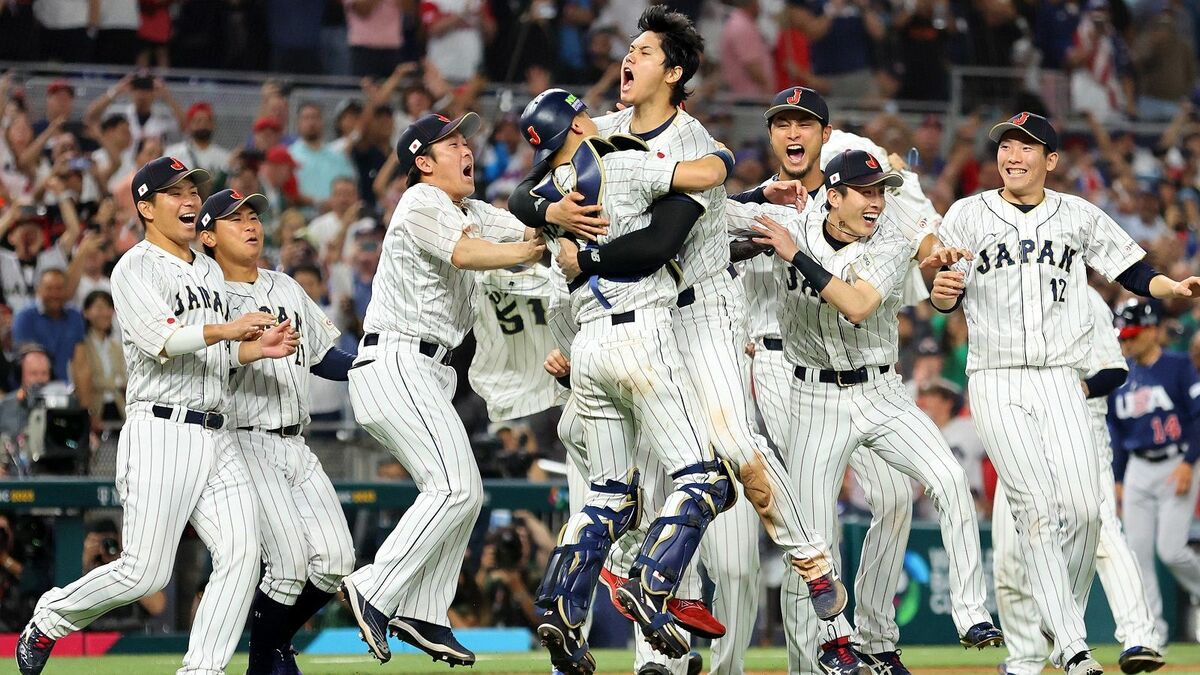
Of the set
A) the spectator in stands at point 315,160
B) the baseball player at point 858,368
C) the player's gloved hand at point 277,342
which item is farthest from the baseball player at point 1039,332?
the spectator in stands at point 315,160

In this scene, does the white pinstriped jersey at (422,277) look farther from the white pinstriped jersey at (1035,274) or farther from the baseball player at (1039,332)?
the white pinstriped jersey at (1035,274)

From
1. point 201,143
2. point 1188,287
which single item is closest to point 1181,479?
point 1188,287

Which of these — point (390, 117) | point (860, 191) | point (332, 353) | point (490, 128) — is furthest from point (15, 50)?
point (860, 191)

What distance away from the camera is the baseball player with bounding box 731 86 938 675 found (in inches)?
269

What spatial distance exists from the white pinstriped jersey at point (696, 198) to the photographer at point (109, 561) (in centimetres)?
451

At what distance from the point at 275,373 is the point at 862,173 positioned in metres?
2.63

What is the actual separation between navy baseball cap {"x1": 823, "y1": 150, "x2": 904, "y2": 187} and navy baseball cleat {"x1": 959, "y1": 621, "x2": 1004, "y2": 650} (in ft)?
5.95

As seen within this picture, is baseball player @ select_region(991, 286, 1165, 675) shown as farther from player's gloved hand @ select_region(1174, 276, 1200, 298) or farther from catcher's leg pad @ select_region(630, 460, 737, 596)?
catcher's leg pad @ select_region(630, 460, 737, 596)

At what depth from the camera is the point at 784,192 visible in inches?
272

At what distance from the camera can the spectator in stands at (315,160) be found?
42.9 ft

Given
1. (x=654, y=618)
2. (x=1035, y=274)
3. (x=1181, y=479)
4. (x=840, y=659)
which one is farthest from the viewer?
(x=1181, y=479)

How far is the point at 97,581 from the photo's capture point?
6.41 m

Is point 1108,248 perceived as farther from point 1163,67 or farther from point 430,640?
point 1163,67

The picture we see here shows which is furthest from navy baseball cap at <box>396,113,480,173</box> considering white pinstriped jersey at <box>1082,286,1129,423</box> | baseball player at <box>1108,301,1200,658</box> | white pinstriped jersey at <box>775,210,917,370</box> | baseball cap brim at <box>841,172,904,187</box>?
baseball player at <box>1108,301,1200,658</box>
